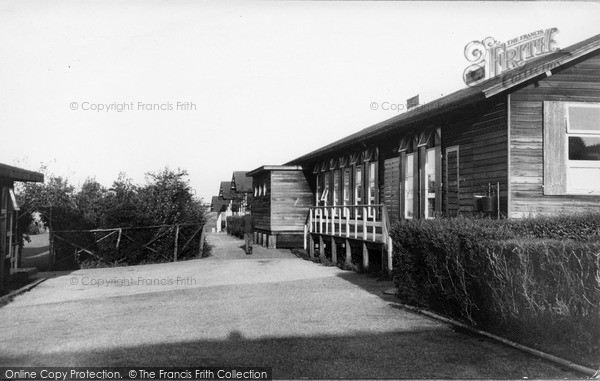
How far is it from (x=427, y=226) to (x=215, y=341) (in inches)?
144

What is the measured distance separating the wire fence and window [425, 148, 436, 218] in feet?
32.4

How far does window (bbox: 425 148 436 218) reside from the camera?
1430cm

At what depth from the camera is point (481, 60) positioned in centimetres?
1659

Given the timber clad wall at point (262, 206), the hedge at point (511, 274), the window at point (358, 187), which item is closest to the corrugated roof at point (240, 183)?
the timber clad wall at point (262, 206)

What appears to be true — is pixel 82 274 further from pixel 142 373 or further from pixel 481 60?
pixel 481 60

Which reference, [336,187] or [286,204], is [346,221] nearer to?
[336,187]

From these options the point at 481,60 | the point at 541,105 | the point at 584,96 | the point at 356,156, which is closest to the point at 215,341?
the point at 541,105

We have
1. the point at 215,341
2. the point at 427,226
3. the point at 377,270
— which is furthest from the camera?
the point at 377,270

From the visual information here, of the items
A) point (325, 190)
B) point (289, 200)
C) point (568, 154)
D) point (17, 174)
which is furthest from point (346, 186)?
point (17, 174)

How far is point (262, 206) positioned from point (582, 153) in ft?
66.1

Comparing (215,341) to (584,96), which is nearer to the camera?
(215,341)

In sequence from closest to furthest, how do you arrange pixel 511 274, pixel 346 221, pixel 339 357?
pixel 339 357 → pixel 511 274 → pixel 346 221

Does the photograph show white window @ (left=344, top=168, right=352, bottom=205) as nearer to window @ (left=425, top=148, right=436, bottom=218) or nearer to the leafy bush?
window @ (left=425, top=148, right=436, bottom=218)

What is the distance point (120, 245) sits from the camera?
63.4 feet
